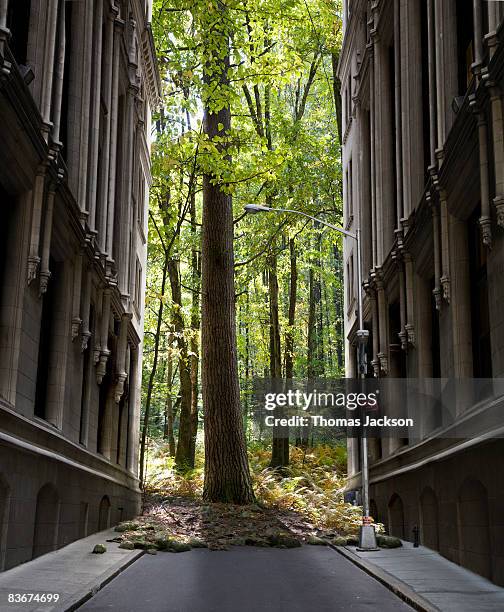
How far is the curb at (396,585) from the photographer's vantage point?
31.7 feet

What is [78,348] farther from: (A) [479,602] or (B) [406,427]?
(A) [479,602]

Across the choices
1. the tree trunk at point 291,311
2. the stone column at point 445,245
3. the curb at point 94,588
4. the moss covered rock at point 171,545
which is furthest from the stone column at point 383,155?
the curb at point 94,588

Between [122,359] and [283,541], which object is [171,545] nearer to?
[283,541]

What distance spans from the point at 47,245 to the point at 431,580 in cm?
871

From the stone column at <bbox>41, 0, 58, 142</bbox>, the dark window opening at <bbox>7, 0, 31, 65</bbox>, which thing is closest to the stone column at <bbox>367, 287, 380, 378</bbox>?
the stone column at <bbox>41, 0, 58, 142</bbox>

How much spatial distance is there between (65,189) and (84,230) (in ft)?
8.84

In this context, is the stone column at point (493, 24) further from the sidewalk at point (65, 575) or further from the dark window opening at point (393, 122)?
the dark window opening at point (393, 122)

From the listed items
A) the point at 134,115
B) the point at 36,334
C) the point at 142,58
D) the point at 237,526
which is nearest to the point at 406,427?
the point at 237,526

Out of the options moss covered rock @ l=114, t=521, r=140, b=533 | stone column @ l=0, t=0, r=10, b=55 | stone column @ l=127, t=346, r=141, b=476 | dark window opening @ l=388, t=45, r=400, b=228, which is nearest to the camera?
stone column @ l=0, t=0, r=10, b=55

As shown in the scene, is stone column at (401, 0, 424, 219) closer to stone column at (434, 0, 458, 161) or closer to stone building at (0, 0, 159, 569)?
stone column at (434, 0, 458, 161)

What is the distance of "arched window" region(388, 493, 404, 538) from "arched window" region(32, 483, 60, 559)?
9215mm

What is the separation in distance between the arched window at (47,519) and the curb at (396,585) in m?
5.72

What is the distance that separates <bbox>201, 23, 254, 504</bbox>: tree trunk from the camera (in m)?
24.8

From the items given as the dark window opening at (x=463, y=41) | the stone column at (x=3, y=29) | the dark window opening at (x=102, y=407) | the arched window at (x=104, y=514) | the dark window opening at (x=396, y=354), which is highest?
the dark window opening at (x=463, y=41)
